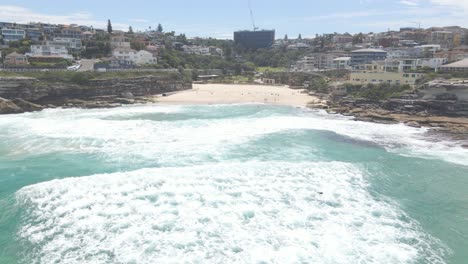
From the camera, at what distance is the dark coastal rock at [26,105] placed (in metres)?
45.8

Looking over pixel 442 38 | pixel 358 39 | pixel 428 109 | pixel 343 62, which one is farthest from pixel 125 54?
pixel 442 38

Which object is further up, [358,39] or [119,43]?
[358,39]

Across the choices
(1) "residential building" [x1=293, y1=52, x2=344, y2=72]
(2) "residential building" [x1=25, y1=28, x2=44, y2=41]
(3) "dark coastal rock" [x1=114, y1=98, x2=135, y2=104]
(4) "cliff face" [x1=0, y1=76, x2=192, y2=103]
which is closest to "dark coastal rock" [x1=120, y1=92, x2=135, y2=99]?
(4) "cliff face" [x1=0, y1=76, x2=192, y2=103]

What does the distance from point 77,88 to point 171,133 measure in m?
27.2

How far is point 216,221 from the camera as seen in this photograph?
51.8 feet

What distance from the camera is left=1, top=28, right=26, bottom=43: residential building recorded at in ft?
266

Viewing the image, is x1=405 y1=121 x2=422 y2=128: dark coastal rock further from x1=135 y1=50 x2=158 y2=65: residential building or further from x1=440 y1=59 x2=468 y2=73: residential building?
x1=135 y1=50 x2=158 y2=65: residential building

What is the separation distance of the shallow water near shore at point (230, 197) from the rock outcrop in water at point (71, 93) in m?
16.0

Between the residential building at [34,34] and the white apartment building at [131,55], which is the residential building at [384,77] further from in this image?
the residential building at [34,34]

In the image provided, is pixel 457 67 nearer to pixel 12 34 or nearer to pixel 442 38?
pixel 442 38

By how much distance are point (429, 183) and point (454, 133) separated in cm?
1611

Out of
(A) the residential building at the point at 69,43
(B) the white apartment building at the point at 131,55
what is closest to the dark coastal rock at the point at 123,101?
(B) the white apartment building at the point at 131,55

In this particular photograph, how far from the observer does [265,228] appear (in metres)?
15.2

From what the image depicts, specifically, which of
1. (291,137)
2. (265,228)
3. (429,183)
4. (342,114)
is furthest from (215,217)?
(342,114)
